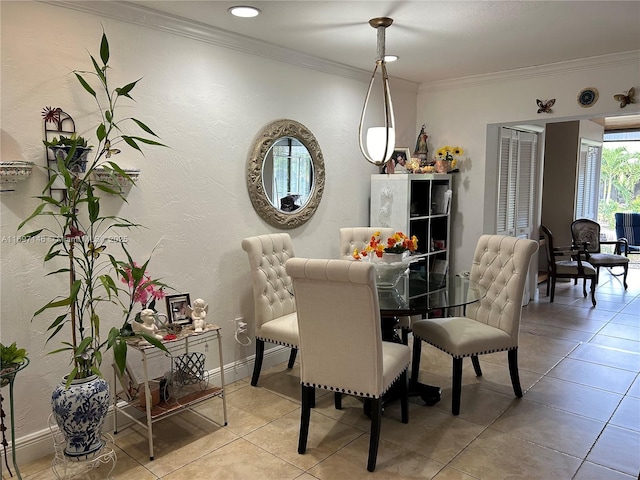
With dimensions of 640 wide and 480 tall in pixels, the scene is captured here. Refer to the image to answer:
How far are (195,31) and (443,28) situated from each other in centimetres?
160

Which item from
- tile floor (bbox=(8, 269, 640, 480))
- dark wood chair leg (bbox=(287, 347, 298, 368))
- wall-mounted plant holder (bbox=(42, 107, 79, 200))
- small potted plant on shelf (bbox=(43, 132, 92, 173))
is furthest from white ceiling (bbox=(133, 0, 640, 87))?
tile floor (bbox=(8, 269, 640, 480))

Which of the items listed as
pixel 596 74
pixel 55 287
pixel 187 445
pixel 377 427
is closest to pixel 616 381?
pixel 377 427

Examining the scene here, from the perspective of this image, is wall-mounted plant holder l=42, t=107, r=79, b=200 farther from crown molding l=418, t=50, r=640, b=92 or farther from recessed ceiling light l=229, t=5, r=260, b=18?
crown molding l=418, t=50, r=640, b=92

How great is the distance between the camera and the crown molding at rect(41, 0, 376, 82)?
2.59m

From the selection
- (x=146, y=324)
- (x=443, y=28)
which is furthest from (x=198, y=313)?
(x=443, y=28)

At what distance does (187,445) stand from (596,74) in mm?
4087

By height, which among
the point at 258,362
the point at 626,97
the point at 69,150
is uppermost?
the point at 626,97

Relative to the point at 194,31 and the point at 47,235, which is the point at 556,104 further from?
the point at 47,235

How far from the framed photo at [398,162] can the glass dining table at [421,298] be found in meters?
1.36

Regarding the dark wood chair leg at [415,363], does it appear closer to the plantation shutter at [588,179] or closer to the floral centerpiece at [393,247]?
the floral centerpiece at [393,247]

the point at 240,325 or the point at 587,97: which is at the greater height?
the point at 587,97

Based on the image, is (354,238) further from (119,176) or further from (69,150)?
(69,150)

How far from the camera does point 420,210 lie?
4.64 metres

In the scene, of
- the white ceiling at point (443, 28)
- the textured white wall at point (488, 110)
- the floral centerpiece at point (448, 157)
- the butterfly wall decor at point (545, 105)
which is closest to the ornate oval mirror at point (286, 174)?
the white ceiling at point (443, 28)
